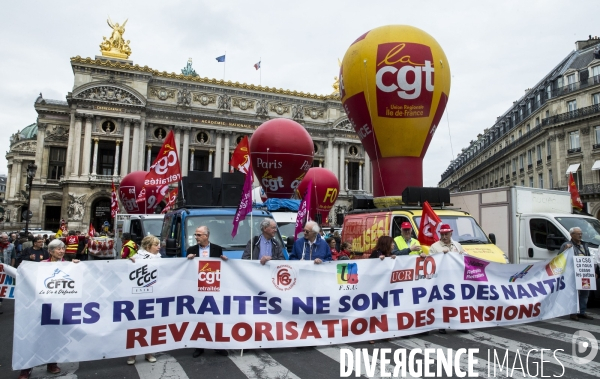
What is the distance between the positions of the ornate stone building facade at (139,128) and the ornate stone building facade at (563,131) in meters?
20.2

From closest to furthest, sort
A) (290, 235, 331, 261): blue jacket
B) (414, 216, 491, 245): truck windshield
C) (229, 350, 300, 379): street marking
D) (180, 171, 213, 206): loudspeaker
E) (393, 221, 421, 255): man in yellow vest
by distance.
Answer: (229, 350, 300, 379): street marking, (290, 235, 331, 261): blue jacket, (393, 221, 421, 255): man in yellow vest, (414, 216, 491, 245): truck windshield, (180, 171, 213, 206): loudspeaker

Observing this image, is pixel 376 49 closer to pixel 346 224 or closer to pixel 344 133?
pixel 346 224

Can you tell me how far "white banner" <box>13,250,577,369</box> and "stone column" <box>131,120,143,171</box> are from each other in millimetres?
46500

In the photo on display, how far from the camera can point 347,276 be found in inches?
263

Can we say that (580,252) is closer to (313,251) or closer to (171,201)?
(313,251)

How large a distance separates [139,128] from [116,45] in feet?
37.0

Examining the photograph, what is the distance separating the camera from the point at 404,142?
47.8 feet

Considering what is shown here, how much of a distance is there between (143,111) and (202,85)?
26.5 feet

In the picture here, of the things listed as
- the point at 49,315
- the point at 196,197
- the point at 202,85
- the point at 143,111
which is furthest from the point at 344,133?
the point at 49,315

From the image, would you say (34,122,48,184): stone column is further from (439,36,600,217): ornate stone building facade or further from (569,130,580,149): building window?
(569,130,580,149): building window

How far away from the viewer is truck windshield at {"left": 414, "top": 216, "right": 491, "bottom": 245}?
377 inches

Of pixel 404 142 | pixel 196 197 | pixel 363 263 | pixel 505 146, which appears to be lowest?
pixel 363 263

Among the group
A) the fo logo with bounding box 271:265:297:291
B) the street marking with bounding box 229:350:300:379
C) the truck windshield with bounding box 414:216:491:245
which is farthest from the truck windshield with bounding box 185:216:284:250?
the truck windshield with bounding box 414:216:491:245

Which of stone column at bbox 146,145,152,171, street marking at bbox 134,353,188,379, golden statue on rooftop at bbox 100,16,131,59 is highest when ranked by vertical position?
golden statue on rooftop at bbox 100,16,131,59
